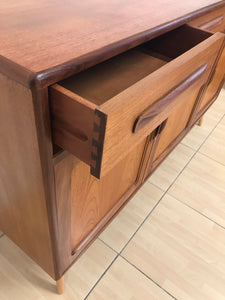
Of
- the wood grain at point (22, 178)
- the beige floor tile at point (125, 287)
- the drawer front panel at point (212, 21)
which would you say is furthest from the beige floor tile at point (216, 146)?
the wood grain at point (22, 178)

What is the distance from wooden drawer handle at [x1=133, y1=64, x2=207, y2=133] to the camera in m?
0.42

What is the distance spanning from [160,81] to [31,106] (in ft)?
0.68

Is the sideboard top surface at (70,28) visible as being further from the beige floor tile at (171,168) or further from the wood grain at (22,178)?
the beige floor tile at (171,168)

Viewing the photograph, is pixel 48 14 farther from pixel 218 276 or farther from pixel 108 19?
pixel 218 276

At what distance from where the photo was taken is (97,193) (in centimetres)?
68

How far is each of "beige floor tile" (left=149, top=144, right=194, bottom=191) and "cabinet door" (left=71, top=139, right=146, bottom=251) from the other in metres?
0.32

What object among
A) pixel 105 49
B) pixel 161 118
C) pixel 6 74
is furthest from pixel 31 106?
pixel 161 118

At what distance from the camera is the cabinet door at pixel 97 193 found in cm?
58

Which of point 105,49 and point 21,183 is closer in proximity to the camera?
point 105,49

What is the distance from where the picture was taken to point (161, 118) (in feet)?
1.74

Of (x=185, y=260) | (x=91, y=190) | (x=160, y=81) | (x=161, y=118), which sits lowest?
(x=185, y=260)

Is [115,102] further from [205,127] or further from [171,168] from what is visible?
[205,127]

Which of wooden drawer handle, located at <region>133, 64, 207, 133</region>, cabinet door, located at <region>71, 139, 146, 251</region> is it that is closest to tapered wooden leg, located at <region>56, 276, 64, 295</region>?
cabinet door, located at <region>71, 139, 146, 251</region>

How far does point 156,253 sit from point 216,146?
2.41 ft
